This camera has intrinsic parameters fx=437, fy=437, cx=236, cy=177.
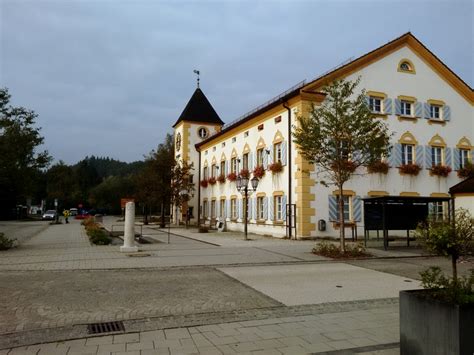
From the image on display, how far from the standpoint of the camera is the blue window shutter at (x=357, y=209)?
2405 cm

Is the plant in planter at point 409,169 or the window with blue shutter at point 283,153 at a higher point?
the window with blue shutter at point 283,153

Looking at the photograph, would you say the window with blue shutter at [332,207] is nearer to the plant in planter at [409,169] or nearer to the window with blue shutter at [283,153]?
the window with blue shutter at [283,153]

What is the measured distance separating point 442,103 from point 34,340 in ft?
92.1

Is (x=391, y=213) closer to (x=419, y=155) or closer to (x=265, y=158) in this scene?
(x=419, y=155)

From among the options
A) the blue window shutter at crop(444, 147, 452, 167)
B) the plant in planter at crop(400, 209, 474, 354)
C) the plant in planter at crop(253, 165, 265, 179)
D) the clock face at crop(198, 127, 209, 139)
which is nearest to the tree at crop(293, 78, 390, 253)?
the plant in planter at crop(400, 209, 474, 354)

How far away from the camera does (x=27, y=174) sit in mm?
20078

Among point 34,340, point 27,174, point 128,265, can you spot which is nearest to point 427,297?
point 34,340

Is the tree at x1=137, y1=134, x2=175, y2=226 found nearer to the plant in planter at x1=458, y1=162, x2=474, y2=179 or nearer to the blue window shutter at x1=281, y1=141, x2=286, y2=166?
the blue window shutter at x1=281, y1=141, x2=286, y2=166

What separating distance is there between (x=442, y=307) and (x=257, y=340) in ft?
7.74

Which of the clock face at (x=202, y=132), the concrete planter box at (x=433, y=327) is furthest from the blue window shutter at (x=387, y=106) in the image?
the clock face at (x=202, y=132)

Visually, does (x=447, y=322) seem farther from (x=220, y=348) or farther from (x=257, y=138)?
(x=257, y=138)

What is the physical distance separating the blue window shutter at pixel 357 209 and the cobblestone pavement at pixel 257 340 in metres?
17.7

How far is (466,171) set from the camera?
2727 centimetres

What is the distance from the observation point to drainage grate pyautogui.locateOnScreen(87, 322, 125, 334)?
19.8ft
